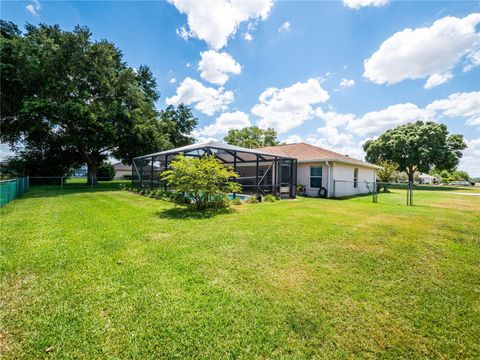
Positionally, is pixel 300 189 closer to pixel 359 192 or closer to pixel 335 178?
pixel 335 178

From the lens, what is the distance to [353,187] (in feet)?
57.3

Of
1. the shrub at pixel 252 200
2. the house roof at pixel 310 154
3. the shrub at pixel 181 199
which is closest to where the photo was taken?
the shrub at pixel 181 199

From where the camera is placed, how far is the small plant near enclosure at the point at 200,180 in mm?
8016

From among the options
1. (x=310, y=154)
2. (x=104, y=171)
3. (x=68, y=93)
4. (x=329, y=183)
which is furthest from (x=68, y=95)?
(x=329, y=183)

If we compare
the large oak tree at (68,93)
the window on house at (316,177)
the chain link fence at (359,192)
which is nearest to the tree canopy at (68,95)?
the large oak tree at (68,93)

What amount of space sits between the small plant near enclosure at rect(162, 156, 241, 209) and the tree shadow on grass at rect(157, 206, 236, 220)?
38cm

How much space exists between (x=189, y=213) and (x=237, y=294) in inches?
215

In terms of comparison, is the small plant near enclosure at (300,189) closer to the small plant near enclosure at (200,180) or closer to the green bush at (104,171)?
the small plant near enclosure at (200,180)

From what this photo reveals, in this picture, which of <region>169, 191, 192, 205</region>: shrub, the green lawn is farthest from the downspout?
<region>169, 191, 192, 205</region>: shrub

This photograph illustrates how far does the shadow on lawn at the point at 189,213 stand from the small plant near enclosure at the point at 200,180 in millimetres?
389

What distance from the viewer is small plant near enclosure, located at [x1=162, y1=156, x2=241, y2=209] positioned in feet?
26.3

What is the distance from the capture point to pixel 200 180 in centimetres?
799

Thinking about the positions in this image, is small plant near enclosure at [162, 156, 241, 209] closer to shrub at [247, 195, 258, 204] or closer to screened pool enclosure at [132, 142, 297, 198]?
shrub at [247, 195, 258, 204]

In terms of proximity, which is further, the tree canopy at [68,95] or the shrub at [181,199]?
the tree canopy at [68,95]
